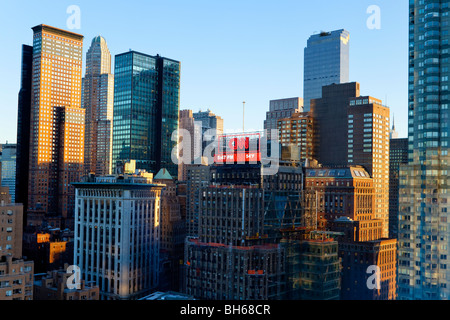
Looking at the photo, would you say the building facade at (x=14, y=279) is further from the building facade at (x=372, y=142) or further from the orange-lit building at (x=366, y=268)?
the building facade at (x=372, y=142)

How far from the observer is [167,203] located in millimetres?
161125

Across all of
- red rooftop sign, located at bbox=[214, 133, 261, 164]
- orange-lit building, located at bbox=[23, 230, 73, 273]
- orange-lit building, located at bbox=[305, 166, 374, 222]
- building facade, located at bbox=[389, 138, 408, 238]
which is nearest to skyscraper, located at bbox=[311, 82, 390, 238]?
building facade, located at bbox=[389, 138, 408, 238]

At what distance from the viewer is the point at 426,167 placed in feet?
298

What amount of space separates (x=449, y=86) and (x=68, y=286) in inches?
3328

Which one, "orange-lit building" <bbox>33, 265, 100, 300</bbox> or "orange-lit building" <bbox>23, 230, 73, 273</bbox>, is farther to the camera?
"orange-lit building" <bbox>23, 230, 73, 273</bbox>

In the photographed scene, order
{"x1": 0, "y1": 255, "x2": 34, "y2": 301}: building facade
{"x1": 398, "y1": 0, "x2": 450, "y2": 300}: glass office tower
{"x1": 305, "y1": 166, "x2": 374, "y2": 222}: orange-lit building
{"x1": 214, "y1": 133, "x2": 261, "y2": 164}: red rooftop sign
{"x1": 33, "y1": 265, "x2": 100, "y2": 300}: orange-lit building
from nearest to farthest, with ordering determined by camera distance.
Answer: {"x1": 0, "y1": 255, "x2": 34, "y2": 301}: building facade
{"x1": 398, "y1": 0, "x2": 450, "y2": 300}: glass office tower
{"x1": 33, "y1": 265, "x2": 100, "y2": 300}: orange-lit building
{"x1": 214, "y1": 133, "x2": 261, "y2": 164}: red rooftop sign
{"x1": 305, "y1": 166, "x2": 374, "y2": 222}: orange-lit building

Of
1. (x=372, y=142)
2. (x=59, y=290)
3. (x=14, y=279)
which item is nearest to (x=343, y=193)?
(x=372, y=142)

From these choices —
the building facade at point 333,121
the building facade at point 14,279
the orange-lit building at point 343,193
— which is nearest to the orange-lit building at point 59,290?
the building facade at point 14,279

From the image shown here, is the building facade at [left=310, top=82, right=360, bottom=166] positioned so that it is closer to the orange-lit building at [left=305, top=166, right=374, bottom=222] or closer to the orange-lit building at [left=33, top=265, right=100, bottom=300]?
the orange-lit building at [left=305, top=166, right=374, bottom=222]

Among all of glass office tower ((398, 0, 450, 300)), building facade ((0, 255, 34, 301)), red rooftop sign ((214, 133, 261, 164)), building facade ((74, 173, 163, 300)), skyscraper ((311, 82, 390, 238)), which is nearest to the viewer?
building facade ((0, 255, 34, 301))

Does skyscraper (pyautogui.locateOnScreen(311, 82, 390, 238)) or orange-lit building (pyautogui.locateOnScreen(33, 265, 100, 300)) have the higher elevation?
skyscraper (pyautogui.locateOnScreen(311, 82, 390, 238))

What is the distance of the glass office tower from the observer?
85.6 metres

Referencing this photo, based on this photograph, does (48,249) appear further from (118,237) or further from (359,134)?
(359,134)

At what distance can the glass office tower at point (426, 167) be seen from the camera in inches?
3369
